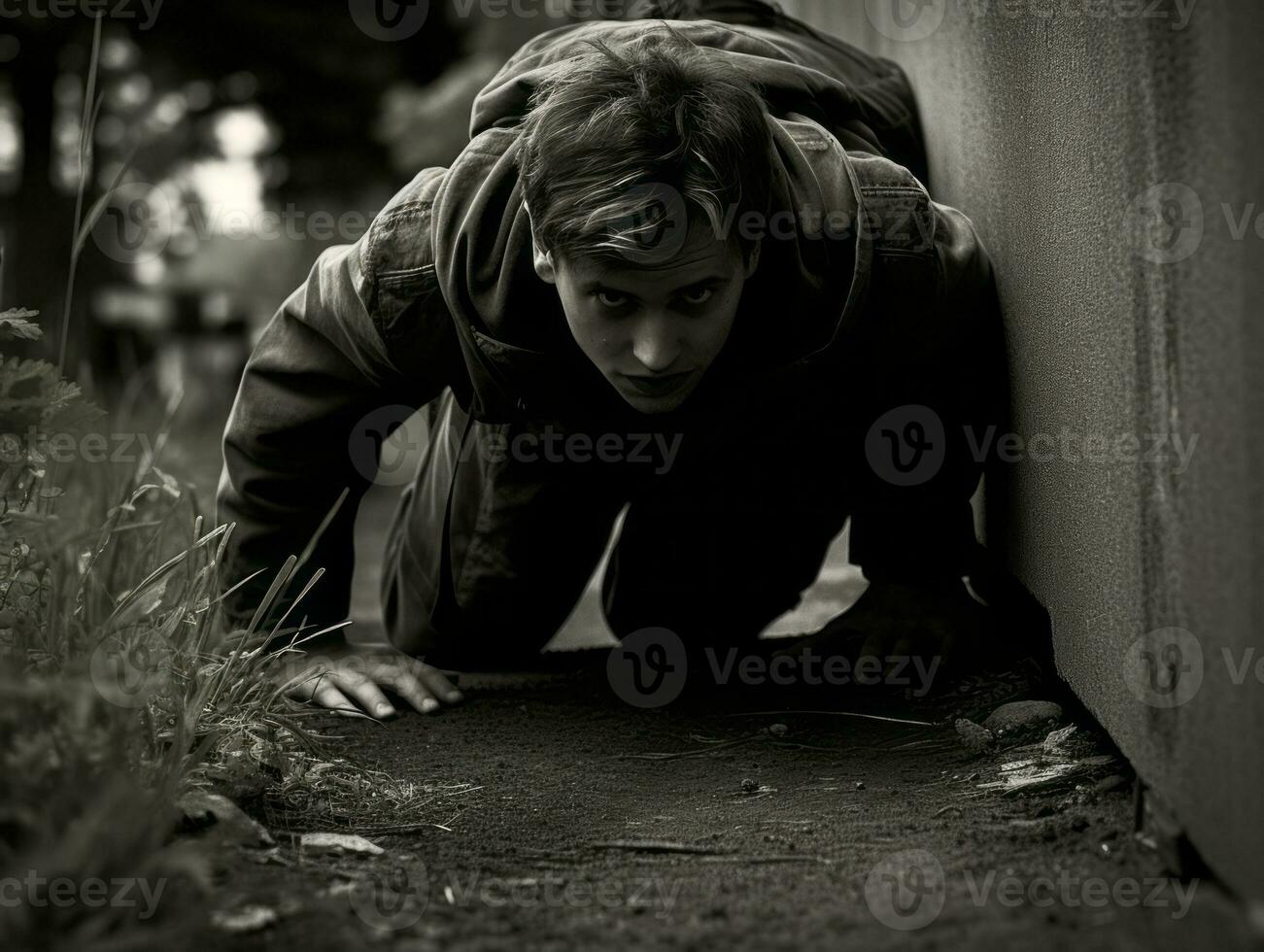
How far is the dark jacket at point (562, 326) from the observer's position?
2.42 metres

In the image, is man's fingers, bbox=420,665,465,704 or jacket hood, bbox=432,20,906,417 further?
man's fingers, bbox=420,665,465,704

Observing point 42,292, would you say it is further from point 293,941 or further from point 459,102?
point 293,941

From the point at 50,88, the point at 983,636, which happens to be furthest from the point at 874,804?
the point at 50,88

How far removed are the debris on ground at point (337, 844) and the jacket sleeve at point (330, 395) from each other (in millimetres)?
774

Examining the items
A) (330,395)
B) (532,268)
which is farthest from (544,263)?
(330,395)

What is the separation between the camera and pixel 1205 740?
149cm

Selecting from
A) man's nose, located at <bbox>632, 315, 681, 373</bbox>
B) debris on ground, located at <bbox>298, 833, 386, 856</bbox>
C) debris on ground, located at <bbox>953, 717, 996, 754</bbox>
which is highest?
man's nose, located at <bbox>632, 315, 681, 373</bbox>

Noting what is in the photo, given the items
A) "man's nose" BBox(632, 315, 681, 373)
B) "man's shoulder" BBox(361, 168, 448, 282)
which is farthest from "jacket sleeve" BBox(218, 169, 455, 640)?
"man's nose" BBox(632, 315, 681, 373)

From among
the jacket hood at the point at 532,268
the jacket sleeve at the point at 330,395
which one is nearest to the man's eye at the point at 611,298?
the jacket hood at the point at 532,268

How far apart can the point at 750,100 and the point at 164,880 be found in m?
1.60

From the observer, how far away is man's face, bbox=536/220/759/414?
2.14 metres

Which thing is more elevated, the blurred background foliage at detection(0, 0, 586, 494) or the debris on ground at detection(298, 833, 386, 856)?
the blurred background foliage at detection(0, 0, 586, 494)

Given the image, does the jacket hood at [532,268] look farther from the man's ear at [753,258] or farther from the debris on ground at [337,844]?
the debris on ground at [337,844]

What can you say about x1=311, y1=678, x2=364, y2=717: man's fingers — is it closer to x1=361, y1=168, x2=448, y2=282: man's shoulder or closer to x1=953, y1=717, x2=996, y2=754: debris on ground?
x1=361, y1=168, x2=448, y2=282: man's shoulder
